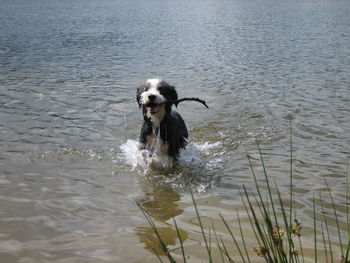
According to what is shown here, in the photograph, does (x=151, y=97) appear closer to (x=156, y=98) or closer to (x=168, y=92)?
(x=156, y=98)

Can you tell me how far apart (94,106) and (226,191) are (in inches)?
216

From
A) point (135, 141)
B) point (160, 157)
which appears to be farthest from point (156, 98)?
point (135, 141)

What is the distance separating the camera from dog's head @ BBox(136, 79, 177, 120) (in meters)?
6.31

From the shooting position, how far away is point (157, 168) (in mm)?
6754

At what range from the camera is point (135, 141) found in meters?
8.15

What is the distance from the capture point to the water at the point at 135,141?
4.60 metres

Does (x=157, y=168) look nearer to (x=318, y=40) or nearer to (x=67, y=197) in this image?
(x=67, y=197)

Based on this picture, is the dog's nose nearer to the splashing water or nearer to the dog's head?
the dog's head

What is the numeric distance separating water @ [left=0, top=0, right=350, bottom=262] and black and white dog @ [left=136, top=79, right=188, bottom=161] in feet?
1.07

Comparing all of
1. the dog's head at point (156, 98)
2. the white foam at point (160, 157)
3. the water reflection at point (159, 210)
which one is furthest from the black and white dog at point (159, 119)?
the water reflection at point (159, 210)

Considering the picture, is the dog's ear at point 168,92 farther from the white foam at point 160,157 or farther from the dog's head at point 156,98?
the white foam at point 160,157

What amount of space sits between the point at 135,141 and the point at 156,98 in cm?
203

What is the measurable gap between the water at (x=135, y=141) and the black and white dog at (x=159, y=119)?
0.33m

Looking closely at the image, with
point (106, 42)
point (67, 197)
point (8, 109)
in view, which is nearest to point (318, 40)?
point (106, 42)
